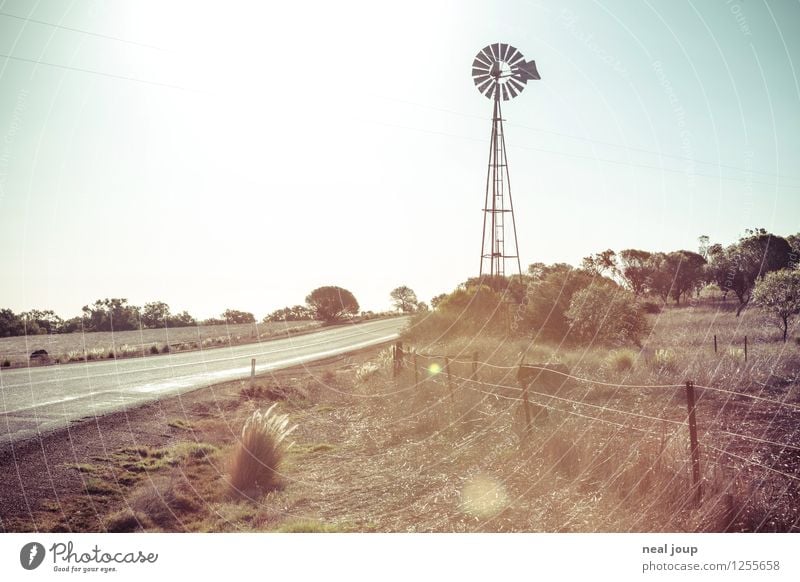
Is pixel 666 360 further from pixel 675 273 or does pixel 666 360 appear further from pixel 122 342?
pixel 675 273

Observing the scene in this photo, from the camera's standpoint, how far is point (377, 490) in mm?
7098

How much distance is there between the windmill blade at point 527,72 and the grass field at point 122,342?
1875cm

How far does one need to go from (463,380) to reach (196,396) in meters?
7.26

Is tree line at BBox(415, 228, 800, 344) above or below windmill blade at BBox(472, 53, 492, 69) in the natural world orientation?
below

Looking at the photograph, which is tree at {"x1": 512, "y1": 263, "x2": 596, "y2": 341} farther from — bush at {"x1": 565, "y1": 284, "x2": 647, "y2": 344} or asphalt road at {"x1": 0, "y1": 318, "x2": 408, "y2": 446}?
asphalt road at {"x1": 0, "y1": 318, "x2": 408, "y2": 446}

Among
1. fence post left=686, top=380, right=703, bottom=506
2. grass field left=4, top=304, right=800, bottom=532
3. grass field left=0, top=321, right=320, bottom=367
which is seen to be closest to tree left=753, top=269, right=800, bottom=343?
grass field left=4, top=304, right=800, bottom=532

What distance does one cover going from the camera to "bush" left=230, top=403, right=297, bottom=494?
7.54 metres

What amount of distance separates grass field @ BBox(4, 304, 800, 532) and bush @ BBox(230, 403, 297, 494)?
0.15 metres

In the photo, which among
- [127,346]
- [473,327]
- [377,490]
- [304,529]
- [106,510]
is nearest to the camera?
[304,529]

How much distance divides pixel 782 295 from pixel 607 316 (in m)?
5.85

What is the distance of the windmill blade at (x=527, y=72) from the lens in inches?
822

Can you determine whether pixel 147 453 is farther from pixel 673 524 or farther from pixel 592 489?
A: pixel 673 524

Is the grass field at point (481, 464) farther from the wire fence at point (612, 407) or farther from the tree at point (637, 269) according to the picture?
the tree at point (637, 269)
